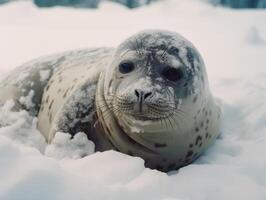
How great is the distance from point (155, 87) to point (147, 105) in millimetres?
104

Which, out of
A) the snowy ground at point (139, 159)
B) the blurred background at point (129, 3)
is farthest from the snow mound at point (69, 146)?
the blurred background at point (129, 3)

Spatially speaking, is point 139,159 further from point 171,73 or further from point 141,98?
point 171,73

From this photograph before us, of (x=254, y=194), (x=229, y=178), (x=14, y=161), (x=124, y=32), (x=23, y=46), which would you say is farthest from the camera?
(x=124, y=32)

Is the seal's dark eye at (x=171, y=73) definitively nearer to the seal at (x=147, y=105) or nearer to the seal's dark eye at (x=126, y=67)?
the seal at (x=147, y=105)

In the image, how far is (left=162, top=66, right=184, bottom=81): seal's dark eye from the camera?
8.28ft

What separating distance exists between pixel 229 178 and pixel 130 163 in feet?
1.31

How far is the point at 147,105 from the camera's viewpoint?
7.66ft

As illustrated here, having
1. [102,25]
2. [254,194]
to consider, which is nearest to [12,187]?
[254,194]

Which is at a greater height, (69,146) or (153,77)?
(153,77)

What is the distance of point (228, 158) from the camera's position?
8.60 feet

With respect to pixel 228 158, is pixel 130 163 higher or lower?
higher

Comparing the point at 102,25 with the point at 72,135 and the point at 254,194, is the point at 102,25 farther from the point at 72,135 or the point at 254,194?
the point at 254,194

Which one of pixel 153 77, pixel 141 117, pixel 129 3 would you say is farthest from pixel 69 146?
pixel 129 3

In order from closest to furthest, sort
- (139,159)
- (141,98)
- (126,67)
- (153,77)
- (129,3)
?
A: (139,159)
(141,98)
(153,77)
(126,67)
(129,3)
